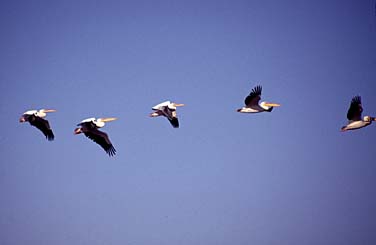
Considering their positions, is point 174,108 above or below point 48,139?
above

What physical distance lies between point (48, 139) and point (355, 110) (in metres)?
11.5

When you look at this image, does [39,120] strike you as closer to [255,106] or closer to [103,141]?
[103,141]

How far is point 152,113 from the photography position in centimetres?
1848

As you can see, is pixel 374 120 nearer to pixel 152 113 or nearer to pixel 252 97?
pixel 252 97

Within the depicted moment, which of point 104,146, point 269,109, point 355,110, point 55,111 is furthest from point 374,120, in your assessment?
point 55,111

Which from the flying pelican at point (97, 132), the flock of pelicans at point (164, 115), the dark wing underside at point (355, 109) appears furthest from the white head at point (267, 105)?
the flying pelican at point (97, 132)

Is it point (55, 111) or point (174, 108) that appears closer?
point (55, 111)

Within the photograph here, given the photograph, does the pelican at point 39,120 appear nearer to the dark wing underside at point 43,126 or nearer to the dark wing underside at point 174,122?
the dark wing underside at point 43,126

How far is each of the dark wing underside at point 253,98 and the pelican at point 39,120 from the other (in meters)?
7.39

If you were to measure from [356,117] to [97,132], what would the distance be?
978 cm

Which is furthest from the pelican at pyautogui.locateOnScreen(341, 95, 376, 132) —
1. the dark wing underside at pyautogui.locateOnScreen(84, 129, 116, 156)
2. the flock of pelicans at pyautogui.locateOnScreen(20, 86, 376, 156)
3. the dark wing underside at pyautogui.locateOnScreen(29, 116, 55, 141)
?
the dark wing underside at pyautogui.locateOnScreen(29, 116, 55, 141)

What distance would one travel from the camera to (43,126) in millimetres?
17828

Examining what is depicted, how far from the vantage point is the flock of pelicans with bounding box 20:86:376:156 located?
680 inches

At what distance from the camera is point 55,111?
17484 millimetres
